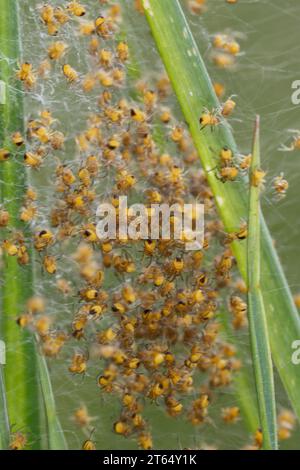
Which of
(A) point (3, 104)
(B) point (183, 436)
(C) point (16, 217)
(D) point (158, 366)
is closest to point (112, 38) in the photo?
(A) point (3, 104)

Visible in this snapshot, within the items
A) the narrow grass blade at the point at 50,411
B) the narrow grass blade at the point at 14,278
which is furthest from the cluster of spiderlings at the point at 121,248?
the narrow grass blade at the point at 50,411

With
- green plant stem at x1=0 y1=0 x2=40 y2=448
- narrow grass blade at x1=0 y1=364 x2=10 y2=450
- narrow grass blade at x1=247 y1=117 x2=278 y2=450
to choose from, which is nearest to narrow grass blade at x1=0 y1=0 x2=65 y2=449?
green plant stem at x1=0 y1=0 x2=40 y2=448

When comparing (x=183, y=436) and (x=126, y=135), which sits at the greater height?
(x=126, y=135)

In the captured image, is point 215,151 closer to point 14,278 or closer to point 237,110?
point 237,110

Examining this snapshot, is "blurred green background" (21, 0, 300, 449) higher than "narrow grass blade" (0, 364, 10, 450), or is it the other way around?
"blurred green background" (21, 0, 300, 449)

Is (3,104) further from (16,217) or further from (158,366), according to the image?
(158,366)

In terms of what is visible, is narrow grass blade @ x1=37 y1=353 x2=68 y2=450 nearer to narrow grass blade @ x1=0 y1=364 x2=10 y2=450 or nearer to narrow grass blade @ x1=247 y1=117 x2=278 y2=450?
narrow grass blade @ x1=0 y1=364 x2=10 y2=450
